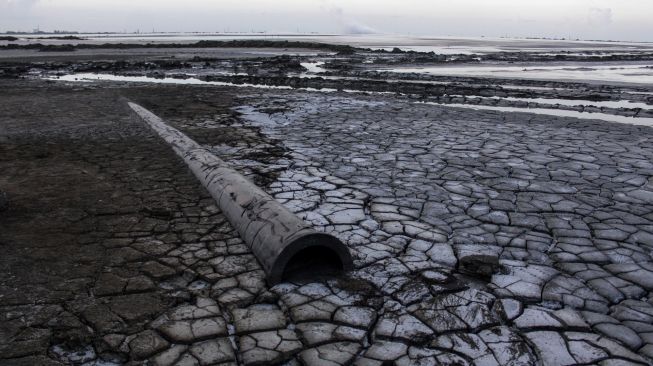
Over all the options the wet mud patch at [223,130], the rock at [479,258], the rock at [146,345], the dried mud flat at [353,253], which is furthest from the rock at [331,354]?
the wet mud patch at [223,130]

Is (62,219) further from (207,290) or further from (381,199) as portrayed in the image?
(381,199)

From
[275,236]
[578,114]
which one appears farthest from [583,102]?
[275,236]

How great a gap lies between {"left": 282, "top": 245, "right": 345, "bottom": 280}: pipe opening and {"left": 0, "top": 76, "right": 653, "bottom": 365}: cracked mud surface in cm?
13

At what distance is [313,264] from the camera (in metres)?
3.91

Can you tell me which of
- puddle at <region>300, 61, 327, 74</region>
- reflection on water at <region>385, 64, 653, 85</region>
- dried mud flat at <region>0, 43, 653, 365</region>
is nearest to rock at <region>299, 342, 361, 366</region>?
dried mud flat at <region>0, 43, 653, 365</region>

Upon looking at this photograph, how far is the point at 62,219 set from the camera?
16.0ft

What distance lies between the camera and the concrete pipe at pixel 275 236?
3621 mm

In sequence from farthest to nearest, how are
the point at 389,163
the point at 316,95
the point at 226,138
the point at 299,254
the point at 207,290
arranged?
the point at 316,95 → the point at 226,138 → the point at 389,163 → the point at 299,254 → the point at 207,290

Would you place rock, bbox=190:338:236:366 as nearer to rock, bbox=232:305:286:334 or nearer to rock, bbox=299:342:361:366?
rock, bbox=232:305:286:334

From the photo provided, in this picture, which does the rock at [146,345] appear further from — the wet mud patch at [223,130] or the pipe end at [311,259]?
the wet mud patch at [223,130]

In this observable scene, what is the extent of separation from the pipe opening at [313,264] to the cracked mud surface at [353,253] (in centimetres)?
13

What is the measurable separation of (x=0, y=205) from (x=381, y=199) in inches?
150

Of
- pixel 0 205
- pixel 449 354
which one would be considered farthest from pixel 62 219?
pixel 449 354

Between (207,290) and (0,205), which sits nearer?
(207,290)
